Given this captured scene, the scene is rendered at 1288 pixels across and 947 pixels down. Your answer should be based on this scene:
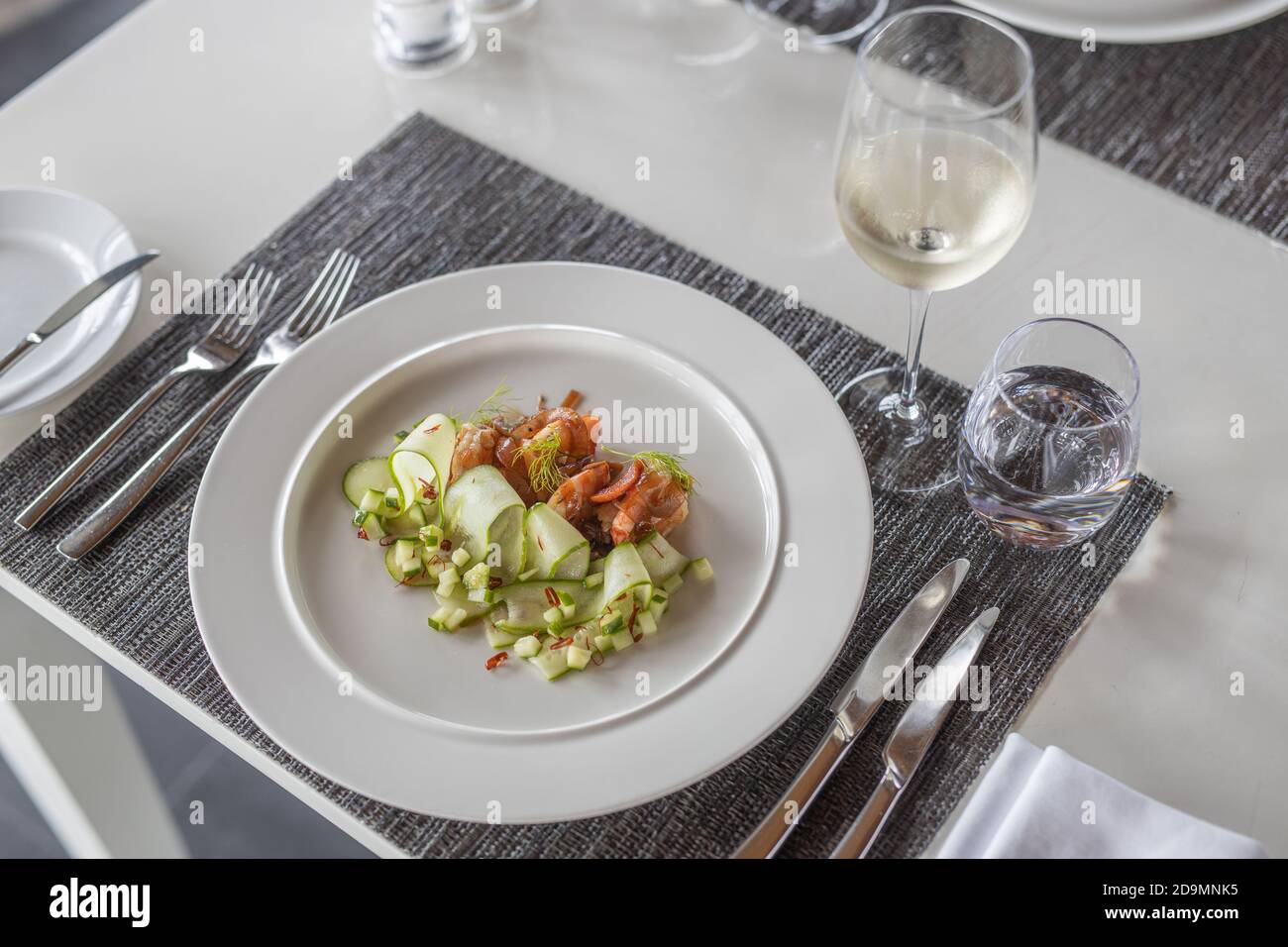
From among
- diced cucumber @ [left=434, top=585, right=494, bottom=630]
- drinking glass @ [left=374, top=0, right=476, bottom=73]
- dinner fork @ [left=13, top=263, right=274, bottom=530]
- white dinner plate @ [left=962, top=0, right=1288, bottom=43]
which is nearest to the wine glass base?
diced cucumber @ [left=434, top=585, right=494, bottom=630]

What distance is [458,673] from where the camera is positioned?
995mm

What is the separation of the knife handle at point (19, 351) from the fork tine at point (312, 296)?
272 mm

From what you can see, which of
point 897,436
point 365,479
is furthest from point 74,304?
point 897,436

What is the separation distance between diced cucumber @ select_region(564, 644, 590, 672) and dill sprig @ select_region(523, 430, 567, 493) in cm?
16

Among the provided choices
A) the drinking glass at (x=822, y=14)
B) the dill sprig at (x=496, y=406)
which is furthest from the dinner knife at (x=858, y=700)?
the drinking glass at (x=822, y=14)

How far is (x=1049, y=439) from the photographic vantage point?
1.06 m

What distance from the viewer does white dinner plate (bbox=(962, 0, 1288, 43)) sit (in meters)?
1.41

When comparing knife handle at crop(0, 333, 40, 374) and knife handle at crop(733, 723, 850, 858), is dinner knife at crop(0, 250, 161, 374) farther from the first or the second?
knife handle at crop(733, 723, 850, 858)

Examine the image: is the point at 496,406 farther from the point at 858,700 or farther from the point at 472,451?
the point at 858,700

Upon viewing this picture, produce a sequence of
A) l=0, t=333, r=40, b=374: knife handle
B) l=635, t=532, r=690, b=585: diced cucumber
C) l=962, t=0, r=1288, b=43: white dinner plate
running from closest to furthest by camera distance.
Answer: l=635, t=532, r=690, b=585: diced cucumber
l=0, t=333, r=40, b=374: knife handle
l=962, t=0, r=1288, b=43: white dinner plate

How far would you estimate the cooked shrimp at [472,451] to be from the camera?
106cm

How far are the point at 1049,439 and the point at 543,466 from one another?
0.47 meters

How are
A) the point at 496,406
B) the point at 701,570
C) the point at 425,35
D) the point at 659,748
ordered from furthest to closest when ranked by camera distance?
1. the point at 425,35
2. the point at 496,406
3. the point at 701,570
4. the point at 659,748

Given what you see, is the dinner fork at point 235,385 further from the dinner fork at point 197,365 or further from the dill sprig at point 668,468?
the dill sprig at point 668,468
